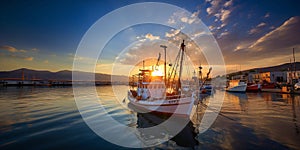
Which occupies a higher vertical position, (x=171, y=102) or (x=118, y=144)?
(x=171, y=102)

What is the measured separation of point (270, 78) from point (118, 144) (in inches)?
3657

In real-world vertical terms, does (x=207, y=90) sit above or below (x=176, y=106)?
below

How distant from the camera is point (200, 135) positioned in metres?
10.2

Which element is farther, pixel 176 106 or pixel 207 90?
pixel 207 90

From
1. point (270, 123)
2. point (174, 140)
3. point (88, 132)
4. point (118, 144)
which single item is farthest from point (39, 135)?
point (270, 123)

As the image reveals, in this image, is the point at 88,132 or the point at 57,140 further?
the point at 88,132

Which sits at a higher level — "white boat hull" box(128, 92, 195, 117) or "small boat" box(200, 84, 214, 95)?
"white boat hull" box(128, 92, 195, 117)

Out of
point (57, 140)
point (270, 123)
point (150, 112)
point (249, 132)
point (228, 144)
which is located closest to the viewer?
point (228, 144)

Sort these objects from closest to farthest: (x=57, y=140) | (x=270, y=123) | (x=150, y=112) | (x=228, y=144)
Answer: (x=228, y=144), (x=57, y=140), (x=270, y=123), (x=150, y=112)

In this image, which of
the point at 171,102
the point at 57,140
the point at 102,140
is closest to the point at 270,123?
the point at 171,102

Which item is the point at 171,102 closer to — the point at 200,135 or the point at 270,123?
the point at 200,135

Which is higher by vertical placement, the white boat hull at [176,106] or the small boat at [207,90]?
the white boat hull at [176,106]

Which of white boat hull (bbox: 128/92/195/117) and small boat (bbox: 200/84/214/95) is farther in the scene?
small boat (bbox: 200/84/214/95)

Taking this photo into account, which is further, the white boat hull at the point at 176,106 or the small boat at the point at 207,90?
the small boat at the point at 207,90
